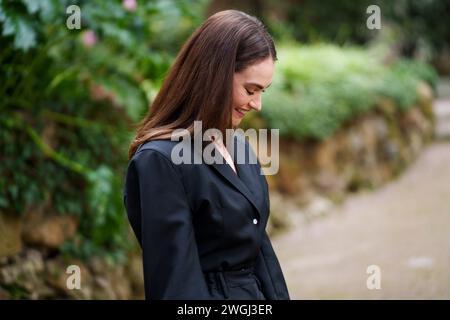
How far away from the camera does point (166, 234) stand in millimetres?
1733

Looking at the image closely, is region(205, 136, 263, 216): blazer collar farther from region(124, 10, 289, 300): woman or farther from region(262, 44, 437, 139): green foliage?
region(262, 44, 437, 139): green foliage

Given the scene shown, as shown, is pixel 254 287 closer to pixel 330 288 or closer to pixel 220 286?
pixel 220 286

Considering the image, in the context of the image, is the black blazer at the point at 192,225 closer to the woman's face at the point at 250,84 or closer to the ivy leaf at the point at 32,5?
the woman's face at the point at 250,84

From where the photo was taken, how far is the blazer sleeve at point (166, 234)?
173 cm

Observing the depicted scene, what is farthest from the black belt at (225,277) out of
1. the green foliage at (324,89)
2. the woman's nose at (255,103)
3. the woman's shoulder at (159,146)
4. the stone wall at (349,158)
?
the green foliage at (324,89)

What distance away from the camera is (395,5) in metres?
13.7

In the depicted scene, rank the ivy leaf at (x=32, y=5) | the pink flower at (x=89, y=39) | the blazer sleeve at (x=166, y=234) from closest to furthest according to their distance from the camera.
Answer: the blazer sleeve at (x=166, y=234)
the ivy leaf at (x=32, y=5)
the pink flower at (x=89, y=39)

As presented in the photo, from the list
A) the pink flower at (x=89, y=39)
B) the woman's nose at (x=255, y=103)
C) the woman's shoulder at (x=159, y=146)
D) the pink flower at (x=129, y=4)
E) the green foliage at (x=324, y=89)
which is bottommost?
the green foliage at (x=324, y=89)

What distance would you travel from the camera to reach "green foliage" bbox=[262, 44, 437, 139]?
8078 mm

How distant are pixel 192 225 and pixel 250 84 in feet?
1.47

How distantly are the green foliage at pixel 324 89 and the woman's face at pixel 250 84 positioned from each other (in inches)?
230

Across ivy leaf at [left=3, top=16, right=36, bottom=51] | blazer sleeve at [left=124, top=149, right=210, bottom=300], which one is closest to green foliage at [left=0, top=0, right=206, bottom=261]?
ivy leaf at [left=3, top=16, right=36, bottom=51]

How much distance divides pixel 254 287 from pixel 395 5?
1279 centimetres

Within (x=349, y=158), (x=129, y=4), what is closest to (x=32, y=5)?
(x=129, y=4)
